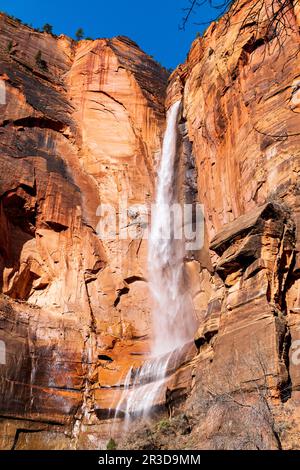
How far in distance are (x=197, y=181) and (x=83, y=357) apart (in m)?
10.4

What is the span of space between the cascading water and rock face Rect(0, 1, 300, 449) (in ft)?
1.88

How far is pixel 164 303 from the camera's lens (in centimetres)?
2572

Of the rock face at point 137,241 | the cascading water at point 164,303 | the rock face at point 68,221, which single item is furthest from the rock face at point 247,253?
the rock face at point 68,221

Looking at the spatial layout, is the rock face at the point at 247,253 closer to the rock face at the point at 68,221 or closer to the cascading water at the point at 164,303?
the cascading water at the point at 164,303

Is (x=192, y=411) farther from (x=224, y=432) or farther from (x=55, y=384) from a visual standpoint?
(x=55, y=384)

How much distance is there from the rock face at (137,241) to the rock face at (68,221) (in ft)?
0.24

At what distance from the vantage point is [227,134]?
79.0 feet

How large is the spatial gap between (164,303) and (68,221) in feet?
19.8

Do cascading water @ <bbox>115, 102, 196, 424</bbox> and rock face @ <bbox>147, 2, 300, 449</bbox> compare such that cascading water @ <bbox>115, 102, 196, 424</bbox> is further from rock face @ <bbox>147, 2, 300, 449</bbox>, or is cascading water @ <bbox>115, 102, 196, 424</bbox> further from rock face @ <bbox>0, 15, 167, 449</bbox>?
rock face @ <bbox>147, 2, 300, 449</bbox>

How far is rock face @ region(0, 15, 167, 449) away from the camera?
20938 mm

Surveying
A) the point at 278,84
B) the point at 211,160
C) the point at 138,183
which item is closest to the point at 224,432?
the point at 278,84

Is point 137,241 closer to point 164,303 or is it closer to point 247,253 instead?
point 164,303

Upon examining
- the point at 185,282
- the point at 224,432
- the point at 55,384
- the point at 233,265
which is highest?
the point at 185,282

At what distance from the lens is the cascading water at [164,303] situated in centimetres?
1920
